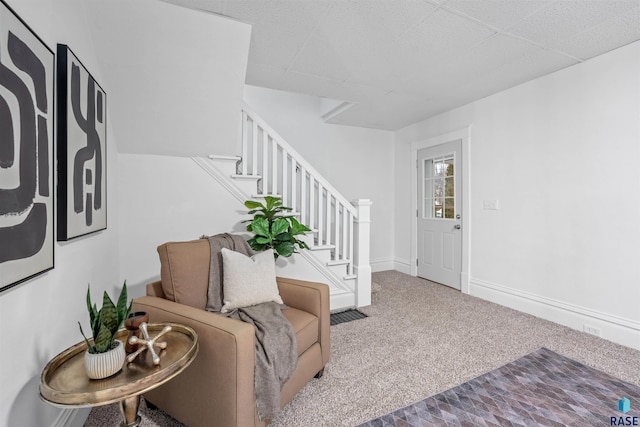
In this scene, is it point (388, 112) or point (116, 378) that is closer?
point (116, 378)

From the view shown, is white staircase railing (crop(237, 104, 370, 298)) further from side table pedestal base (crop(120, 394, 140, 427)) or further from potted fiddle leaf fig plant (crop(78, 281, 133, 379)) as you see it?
side table pedestal base (crop(120, 394, 140, 427))

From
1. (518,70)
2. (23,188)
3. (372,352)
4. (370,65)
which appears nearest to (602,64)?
(518,70)

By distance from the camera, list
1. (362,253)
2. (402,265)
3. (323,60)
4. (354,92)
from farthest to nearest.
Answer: (402,265)
(354,92)
(362,253)
(323,60)

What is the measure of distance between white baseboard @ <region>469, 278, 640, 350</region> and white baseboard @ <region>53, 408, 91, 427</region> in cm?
377

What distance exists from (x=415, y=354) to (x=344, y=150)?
3315 millimetres

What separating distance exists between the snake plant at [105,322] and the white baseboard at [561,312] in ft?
11.7

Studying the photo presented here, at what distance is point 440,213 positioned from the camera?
4273 mm

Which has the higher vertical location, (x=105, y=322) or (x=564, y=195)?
(x=564, y=195)

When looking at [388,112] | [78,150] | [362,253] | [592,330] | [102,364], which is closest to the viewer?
[102,364]

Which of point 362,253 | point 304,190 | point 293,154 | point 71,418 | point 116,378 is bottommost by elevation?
point 71,418

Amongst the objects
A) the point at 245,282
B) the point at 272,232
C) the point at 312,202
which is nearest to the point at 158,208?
the point at 272,232

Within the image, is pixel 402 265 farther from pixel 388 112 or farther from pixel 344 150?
pixel 388 112

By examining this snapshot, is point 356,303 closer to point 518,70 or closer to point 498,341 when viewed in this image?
point 498,341

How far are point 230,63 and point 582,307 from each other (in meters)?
3.77
